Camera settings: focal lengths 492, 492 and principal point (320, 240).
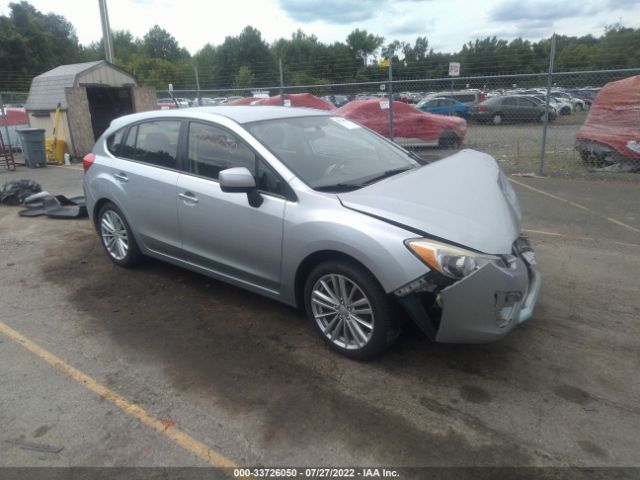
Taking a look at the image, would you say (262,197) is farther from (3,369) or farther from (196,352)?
(3,369)

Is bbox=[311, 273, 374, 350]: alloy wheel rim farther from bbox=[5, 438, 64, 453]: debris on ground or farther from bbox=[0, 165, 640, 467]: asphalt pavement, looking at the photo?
bbox=[5, 438, 64, 453]: debris on ground

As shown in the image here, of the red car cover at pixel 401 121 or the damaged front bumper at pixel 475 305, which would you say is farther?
the red car cover at pixel 401 121

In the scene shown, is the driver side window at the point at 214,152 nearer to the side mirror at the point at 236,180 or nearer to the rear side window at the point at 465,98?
the side mirror at the point at 236,180

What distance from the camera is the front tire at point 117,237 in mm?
4855

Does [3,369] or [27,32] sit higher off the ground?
[27,32]

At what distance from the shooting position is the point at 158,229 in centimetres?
441

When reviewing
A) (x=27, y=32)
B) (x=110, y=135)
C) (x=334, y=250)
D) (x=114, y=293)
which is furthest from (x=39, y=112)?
(x=27, y=32)

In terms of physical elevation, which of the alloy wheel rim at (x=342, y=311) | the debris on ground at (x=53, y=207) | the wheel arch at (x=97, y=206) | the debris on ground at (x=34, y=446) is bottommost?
the debris on ground at (x=34, y=446)

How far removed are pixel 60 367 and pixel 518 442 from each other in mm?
2931

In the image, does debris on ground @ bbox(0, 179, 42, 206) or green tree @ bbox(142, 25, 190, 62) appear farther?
green tree @ bbox(142, 25, 190, 62)

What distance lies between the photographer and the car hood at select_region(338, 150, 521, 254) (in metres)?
2.98

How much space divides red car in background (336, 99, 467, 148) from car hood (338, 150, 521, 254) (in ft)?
31.3

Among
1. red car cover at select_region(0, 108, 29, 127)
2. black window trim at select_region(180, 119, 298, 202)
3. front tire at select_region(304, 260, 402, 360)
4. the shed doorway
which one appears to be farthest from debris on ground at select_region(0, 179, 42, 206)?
red car cover at select_region(0, 108, 29, 127)

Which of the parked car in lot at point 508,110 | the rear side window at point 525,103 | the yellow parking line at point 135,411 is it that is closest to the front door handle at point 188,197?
the yellow parking line at point 135,411
